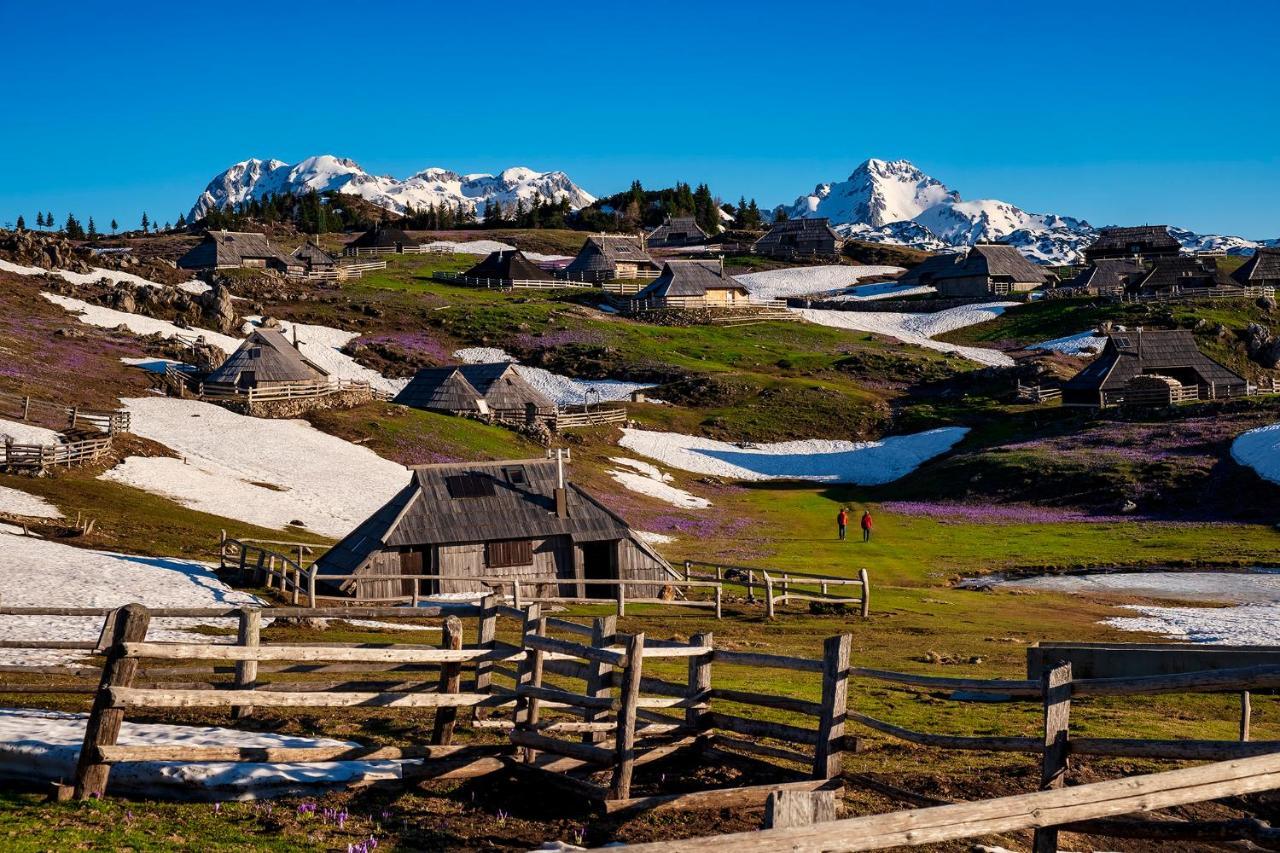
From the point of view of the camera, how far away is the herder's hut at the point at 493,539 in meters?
38.8

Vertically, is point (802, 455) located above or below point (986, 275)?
below

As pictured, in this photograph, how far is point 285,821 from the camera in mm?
12906

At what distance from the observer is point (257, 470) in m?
60.3

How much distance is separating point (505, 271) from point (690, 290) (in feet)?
75.3

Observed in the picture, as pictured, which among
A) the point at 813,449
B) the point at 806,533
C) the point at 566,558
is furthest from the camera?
the point at 813,449

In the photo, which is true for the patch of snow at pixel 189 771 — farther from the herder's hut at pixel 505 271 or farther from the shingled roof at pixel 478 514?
the herder's hut at pixel 505 271

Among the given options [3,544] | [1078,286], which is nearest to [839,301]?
[1078,286]

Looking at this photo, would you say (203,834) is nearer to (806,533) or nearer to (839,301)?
(806,533)

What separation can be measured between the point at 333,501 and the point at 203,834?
4504 centimetres

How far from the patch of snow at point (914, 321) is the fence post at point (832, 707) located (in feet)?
334

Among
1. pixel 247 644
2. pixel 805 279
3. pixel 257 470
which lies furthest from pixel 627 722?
pixel 805 279

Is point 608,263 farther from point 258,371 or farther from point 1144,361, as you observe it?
point 258,371

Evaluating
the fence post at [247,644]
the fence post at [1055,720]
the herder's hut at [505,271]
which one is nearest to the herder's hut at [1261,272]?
the herder's hut at [505,271]

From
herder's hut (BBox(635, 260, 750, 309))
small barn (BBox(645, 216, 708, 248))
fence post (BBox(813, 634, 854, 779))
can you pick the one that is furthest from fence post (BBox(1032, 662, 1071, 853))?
Result: small barn (BBox(645, 216, 708, 248))
